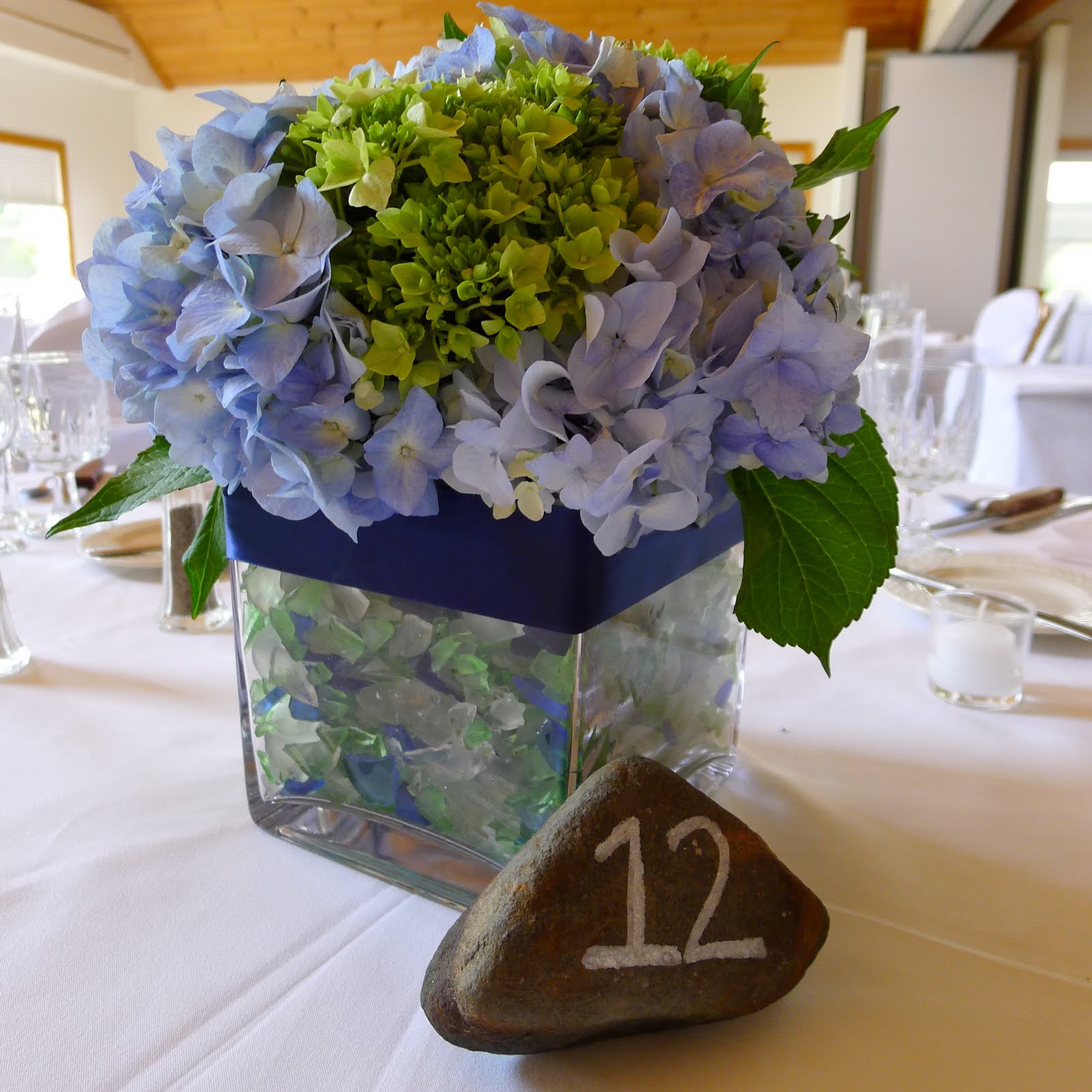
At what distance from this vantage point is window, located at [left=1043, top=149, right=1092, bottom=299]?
23.3 feet

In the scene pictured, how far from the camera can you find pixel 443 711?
0.44 meters

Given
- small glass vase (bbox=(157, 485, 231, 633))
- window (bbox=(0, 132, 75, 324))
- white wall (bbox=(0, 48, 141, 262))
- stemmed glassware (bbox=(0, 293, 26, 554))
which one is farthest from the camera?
window (bbox=(0, 132, 75, 324))

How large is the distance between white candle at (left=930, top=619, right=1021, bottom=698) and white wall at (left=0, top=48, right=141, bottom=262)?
22.2ft

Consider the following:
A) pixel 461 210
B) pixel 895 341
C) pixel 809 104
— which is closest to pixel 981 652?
pixel 461 210

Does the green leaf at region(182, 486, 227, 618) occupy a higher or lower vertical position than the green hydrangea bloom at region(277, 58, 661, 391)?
lower

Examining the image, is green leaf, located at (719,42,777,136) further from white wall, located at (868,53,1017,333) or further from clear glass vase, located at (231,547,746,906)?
white wall, located at (868,53,1017,333)

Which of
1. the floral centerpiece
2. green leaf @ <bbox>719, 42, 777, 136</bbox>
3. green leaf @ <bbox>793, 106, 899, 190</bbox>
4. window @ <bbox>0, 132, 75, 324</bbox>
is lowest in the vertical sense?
the floral centerpiece

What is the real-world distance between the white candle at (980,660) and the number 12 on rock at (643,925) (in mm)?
391

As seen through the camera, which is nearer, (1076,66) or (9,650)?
(9,650)

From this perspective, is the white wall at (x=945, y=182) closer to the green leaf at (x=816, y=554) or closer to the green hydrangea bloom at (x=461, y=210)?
the green leaf at (x=816, y=554)

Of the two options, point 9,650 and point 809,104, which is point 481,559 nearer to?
point 9,650

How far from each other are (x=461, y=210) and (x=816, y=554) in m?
0.23

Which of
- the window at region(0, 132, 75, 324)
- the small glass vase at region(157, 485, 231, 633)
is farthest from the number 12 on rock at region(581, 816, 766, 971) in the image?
the window at region(0, 132, 75, 324)

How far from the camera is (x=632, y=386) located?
351 millimetres
